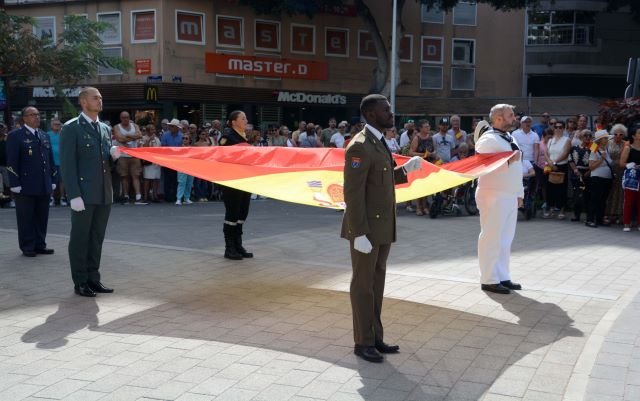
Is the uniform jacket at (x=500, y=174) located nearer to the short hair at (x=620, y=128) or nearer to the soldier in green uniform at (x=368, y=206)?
the soldier in green uniform at (x=368, y=206)

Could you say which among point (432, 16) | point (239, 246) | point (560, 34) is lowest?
point (239, 246)

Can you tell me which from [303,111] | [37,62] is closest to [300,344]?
[37,62]

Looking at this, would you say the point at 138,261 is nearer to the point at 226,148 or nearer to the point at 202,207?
the point at 226,148

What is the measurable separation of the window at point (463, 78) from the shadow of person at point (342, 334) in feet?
110

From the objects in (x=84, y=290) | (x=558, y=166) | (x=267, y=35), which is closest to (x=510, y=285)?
(x=84, y=290)

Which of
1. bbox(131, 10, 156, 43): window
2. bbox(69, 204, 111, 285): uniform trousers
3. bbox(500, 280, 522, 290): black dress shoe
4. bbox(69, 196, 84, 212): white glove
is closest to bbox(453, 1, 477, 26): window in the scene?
bbox(131, 10, 156, 43): window

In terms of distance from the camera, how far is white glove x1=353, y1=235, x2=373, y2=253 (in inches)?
224

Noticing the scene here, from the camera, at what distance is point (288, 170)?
28.0 feet

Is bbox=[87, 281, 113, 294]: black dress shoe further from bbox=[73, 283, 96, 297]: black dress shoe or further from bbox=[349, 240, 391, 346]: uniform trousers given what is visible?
bbox=[349, 240, 391, 346]: uniform trousers

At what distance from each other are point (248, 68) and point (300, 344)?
28.7 m

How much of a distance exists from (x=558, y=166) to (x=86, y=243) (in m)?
11.2

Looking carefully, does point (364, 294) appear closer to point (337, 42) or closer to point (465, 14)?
point (337, 42)

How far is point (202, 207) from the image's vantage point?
57.4 feet

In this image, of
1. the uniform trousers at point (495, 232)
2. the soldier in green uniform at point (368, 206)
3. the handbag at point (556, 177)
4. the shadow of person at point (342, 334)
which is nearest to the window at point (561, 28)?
the handbag at point (556, 177)
